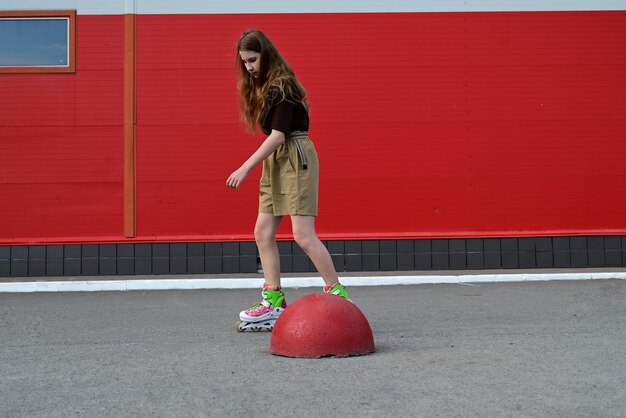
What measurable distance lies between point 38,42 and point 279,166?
17.0 feet

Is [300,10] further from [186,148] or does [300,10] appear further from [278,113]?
[278,113]

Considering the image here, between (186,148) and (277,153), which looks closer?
(277,153)

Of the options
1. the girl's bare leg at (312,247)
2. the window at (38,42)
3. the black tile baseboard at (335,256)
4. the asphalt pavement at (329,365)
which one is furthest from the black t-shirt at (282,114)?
the window at (38,42)

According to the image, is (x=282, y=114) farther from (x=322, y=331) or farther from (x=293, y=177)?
(x=322, y=331)

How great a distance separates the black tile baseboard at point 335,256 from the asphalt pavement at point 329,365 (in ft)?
8.37

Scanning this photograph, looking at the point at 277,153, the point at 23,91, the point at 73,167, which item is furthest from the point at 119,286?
the point at 277,153

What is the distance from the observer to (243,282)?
8656mm

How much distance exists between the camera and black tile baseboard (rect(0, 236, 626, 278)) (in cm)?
944

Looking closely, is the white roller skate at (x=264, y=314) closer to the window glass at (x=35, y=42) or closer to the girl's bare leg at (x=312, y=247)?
the girl's bare leg at (x=312, y=247)

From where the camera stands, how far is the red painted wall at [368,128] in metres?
9.56

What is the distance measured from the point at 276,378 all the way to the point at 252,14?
21.4ft

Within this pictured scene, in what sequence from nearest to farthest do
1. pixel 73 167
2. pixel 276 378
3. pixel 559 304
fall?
1. pixel 276 378
2. pixel 559 304
3. pixel 73 167

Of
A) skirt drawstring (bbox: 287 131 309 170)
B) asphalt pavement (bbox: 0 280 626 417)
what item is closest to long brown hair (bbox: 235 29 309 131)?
skirt drawstring (bbox: 287 131 309 170)

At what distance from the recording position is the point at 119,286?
28.3 feet
